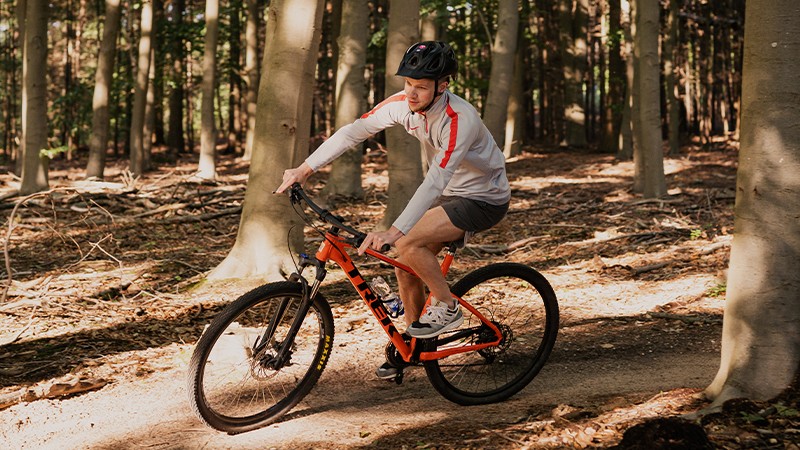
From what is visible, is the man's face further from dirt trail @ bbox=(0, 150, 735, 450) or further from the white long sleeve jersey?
dirt trail @ bbox=(0, 150, 735, 450)

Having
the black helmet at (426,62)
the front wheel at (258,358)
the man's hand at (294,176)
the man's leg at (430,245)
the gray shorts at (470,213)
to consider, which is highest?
the black helmet at (426,62)

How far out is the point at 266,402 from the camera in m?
4.77

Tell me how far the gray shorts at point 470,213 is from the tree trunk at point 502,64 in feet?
31.0

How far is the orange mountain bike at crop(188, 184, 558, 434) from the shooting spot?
174 inches

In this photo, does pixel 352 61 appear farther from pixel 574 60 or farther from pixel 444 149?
pixel 574 60

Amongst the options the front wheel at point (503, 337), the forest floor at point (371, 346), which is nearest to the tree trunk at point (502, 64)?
the forest floor at point (371, 346)

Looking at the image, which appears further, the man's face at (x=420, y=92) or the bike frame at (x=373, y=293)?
the bike frame at (x=373, y=293)

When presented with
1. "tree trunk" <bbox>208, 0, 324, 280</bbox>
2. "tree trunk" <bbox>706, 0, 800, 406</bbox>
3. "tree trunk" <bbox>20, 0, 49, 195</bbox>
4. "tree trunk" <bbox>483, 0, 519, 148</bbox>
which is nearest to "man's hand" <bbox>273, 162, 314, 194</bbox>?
"tree trunk" <bbox>706, 0, 800, 406</bbox>

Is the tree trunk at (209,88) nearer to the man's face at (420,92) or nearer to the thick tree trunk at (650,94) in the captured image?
the thick tree trunk at (650,94)

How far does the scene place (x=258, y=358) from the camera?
464cm

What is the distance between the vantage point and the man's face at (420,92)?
14.6 ft

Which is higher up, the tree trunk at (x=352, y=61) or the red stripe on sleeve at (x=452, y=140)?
the tree trunk at (x=352, y=61)

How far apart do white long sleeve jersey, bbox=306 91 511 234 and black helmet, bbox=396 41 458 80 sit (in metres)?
0.19

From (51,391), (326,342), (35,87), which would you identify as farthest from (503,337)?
(35,87)
